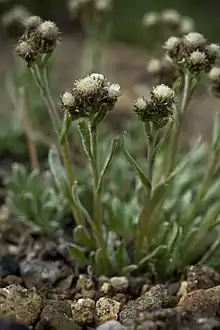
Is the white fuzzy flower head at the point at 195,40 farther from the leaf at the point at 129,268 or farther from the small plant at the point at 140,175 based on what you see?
the leaf at the point at 129,268

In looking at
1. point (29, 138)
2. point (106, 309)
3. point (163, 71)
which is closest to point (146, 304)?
point (106, 309)

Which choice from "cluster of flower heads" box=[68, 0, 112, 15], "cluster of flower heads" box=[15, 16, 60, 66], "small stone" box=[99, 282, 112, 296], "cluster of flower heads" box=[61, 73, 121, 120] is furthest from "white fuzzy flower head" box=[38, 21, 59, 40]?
"cluster of flower heads" box=[68, 0, 112, 15]

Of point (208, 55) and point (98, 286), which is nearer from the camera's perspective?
point (208, 55)

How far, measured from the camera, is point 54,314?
4.82 ft

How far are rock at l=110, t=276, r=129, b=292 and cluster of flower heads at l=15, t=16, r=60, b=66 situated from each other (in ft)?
1.83

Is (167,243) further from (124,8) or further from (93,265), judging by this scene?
(124,8)

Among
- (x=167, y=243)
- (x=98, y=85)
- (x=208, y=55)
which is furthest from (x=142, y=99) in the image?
(x=167, y=243)

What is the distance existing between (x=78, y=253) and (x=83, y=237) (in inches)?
1.8

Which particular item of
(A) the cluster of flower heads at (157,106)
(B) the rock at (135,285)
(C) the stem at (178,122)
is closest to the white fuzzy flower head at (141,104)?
(A) the cluster of flower heads at (157,106)

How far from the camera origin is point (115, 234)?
6.17 ft

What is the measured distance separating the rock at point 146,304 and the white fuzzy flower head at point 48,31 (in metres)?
0.62

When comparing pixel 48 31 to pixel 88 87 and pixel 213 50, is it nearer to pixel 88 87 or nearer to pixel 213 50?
pixel 88 87

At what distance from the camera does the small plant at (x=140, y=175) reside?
1.51m

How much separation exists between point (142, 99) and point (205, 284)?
478mm
